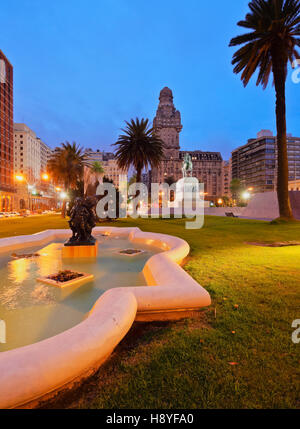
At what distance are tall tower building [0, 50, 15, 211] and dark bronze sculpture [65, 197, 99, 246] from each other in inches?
2470

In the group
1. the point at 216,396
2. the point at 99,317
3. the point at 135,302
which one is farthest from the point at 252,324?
the point at 99,317

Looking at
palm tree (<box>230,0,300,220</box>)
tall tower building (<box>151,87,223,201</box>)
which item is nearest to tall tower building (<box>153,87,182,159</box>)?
tall tower building (<box>151,87,223,201</box>)

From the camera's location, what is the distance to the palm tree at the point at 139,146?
2845 cm

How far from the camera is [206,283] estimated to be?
495 cm

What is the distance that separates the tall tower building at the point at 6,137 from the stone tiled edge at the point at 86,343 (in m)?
69.0

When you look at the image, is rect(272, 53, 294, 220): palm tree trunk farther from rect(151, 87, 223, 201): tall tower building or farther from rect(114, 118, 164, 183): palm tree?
rect(151, 87, 223, 201): tall tower building

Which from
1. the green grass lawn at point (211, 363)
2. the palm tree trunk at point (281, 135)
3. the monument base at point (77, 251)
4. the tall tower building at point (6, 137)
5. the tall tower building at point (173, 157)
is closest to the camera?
the green grass lawn at point (211, 363)

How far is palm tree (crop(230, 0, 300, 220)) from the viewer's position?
17.7 metres

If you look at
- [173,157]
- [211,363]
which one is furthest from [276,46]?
[173,157]

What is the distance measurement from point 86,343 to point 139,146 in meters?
28.1

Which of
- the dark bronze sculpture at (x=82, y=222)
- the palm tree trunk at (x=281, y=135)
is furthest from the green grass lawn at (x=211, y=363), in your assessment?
the palm tree trunk at (x=281, y=135)

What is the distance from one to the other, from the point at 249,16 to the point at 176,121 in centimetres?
12225

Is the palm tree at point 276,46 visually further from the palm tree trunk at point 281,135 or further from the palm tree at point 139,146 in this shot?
the palm tree at point 139,146

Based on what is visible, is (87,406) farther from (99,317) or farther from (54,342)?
(99,317)
